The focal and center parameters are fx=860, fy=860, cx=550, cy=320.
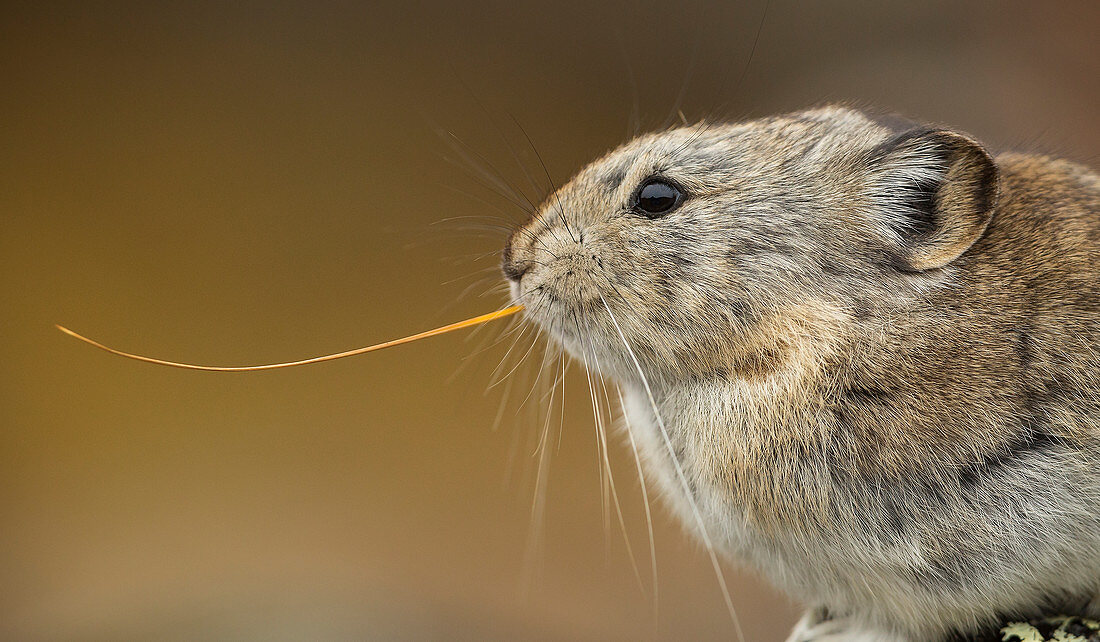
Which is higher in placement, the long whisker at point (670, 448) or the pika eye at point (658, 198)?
the pika eye at point (658, 198)

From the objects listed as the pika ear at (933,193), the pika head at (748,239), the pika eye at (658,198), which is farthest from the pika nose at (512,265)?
the pika ear at (933,193)

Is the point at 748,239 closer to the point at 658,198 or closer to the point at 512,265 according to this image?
the point at 658,198

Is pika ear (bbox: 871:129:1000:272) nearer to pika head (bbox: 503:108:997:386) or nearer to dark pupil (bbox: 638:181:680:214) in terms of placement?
pika head (bbox: 503:108:997:386)

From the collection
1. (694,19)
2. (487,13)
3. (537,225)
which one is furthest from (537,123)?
(537,225)

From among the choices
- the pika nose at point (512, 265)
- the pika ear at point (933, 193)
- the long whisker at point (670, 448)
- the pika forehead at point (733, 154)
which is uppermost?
the pika forehead at point (733, 154)

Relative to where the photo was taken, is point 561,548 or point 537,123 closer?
point 537,123

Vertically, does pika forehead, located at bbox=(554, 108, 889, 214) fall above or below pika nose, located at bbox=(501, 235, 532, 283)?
above

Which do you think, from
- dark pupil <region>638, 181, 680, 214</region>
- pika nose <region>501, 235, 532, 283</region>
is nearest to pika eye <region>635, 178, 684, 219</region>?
dark pupil <region>638, 181, 680, 214</region>

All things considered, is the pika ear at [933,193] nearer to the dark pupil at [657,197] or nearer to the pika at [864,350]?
the pika at [864,350]

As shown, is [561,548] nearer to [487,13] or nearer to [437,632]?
[437,632]
